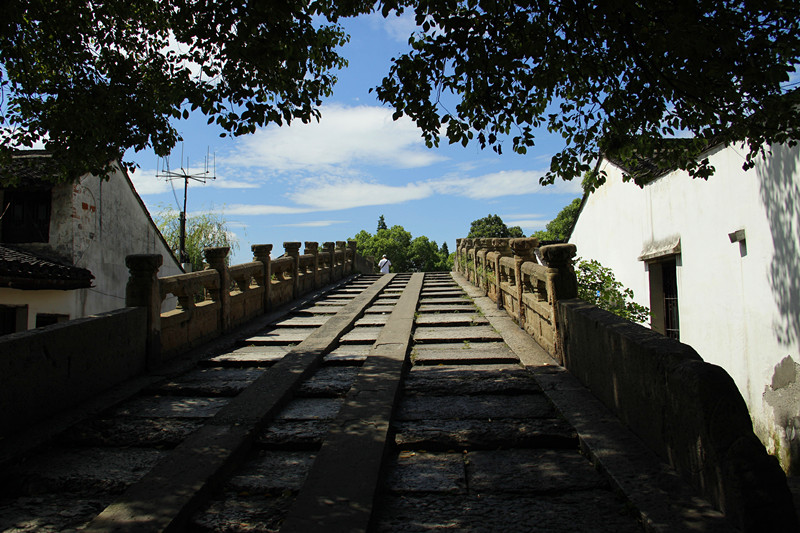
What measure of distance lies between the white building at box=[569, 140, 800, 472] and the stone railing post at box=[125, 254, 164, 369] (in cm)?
715

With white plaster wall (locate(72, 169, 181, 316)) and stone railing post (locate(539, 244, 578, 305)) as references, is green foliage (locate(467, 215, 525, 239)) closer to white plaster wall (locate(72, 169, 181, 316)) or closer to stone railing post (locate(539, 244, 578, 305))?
white plaster wall (locate(72, 169, 181, 316))

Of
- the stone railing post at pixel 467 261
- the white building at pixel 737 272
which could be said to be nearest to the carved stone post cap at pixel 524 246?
the white building at pixel 737 272

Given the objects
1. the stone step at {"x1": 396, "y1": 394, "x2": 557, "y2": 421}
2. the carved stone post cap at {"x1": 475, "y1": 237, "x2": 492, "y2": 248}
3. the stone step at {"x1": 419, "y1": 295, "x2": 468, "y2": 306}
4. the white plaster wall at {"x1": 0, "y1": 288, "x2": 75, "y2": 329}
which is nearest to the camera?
the stone step at {"x1": 396, "y1": 394, "x2": 557, "y2": 421}

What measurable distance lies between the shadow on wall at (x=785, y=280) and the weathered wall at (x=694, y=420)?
367 cm

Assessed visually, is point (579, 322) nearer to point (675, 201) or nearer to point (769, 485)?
point (769, 485)

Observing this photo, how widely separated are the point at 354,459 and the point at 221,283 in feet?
16.0

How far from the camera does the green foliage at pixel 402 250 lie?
60.0m

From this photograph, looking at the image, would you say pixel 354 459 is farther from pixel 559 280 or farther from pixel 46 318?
pixel 46 318

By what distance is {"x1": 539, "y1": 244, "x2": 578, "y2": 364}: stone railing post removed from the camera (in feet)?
18.0

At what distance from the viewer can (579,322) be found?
184 inches

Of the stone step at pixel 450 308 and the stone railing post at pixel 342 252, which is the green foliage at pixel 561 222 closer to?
the stone railing post at pixel 342 252

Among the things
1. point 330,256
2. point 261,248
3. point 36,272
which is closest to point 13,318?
point 36,272

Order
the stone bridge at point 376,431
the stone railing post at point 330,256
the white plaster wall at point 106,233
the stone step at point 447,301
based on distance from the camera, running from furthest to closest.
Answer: the stone railing post at point 330,256 < the white plaster wall at point 106,233 < the stone step at point 447,301 < the stone bridge at point 376,431

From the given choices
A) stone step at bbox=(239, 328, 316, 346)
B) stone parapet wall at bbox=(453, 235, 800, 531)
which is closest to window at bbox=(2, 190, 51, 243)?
stone step at bbox=(239, 328, 316, 346)
